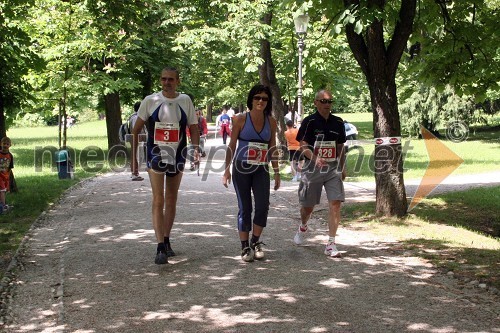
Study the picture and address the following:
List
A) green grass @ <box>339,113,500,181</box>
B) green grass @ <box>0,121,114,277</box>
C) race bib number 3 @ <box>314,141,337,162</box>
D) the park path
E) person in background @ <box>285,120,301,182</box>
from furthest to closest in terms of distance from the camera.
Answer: green grass @ <box>339,113,500,181</box> < person in background @ <box>285,120,301,182</box> < green grass @ <box>0,121,114,277</box> < race bib number 3 @ <box>314,141,337,162</box> < the park path

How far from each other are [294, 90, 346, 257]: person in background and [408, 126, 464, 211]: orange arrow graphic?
4986 millimetres

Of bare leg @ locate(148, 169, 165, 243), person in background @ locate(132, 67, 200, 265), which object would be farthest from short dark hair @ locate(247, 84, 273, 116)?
bare leg @ locate(148, 169, 165, 243)

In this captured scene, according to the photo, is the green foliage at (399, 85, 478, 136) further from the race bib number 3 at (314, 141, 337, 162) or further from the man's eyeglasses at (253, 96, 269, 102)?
the man's eyeglasses at (253, 96, 269, 102)

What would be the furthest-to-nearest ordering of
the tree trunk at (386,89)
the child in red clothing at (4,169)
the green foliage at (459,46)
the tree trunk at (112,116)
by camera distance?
the tree trunk at (112,116) < the green foliage at (459,46) < the child in red clothing at (4,169) < the tree trunk at (386,89)

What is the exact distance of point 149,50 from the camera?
2827 cm

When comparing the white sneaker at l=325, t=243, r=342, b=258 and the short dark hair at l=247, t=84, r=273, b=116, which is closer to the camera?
the short dark hair at l=247, t=84, r=273, b=116

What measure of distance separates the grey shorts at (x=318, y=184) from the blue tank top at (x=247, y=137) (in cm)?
95

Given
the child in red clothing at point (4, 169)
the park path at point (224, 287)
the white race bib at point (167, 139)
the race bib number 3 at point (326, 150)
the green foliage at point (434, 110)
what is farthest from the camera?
the green foliage at point (434, 110)

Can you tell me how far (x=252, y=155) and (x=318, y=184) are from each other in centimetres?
121

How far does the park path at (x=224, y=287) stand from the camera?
217 inches

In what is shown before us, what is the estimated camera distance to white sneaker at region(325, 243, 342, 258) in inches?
316

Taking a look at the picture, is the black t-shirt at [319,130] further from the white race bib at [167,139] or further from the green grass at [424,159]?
the green grass at [424,159]

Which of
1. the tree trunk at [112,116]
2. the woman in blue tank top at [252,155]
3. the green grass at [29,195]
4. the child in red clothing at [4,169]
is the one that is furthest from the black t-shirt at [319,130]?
the tree trunk at [112,116]

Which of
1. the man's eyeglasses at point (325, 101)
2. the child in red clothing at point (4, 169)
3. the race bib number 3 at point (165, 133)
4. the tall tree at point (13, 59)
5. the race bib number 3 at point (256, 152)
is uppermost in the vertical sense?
the tall tree at point (13, 59)
